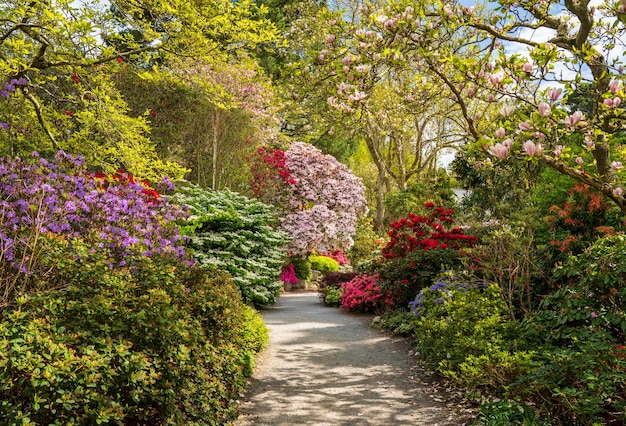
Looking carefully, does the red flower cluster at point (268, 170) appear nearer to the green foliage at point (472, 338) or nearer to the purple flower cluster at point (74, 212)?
the purple flower cluster at point (74, 212)

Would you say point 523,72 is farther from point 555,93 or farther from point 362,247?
point 362,247

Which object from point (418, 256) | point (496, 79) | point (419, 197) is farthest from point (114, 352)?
point (419, 197)

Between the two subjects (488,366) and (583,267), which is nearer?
(583,267)

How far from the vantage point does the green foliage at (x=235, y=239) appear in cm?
921

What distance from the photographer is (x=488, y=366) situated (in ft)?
15.3

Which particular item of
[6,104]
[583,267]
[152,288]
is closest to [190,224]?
[6,104]

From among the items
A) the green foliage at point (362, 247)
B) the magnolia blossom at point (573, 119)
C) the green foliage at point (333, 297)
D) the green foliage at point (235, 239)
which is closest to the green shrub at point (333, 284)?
the green foliage at point (333, 297)

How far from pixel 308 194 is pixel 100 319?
1355 centimetres

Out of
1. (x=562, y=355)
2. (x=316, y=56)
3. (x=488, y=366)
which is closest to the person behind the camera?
(x=562, y=355)

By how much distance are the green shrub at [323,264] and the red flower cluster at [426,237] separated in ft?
28.0

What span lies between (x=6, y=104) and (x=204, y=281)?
480 centimetres

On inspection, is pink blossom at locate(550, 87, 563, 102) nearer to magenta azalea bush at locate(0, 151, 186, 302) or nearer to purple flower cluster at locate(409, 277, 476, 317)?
purple flower cluster at locate(409, 277, 476, 317)

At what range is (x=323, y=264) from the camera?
18828 mm

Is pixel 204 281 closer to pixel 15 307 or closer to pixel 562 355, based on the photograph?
pixel 15 307
